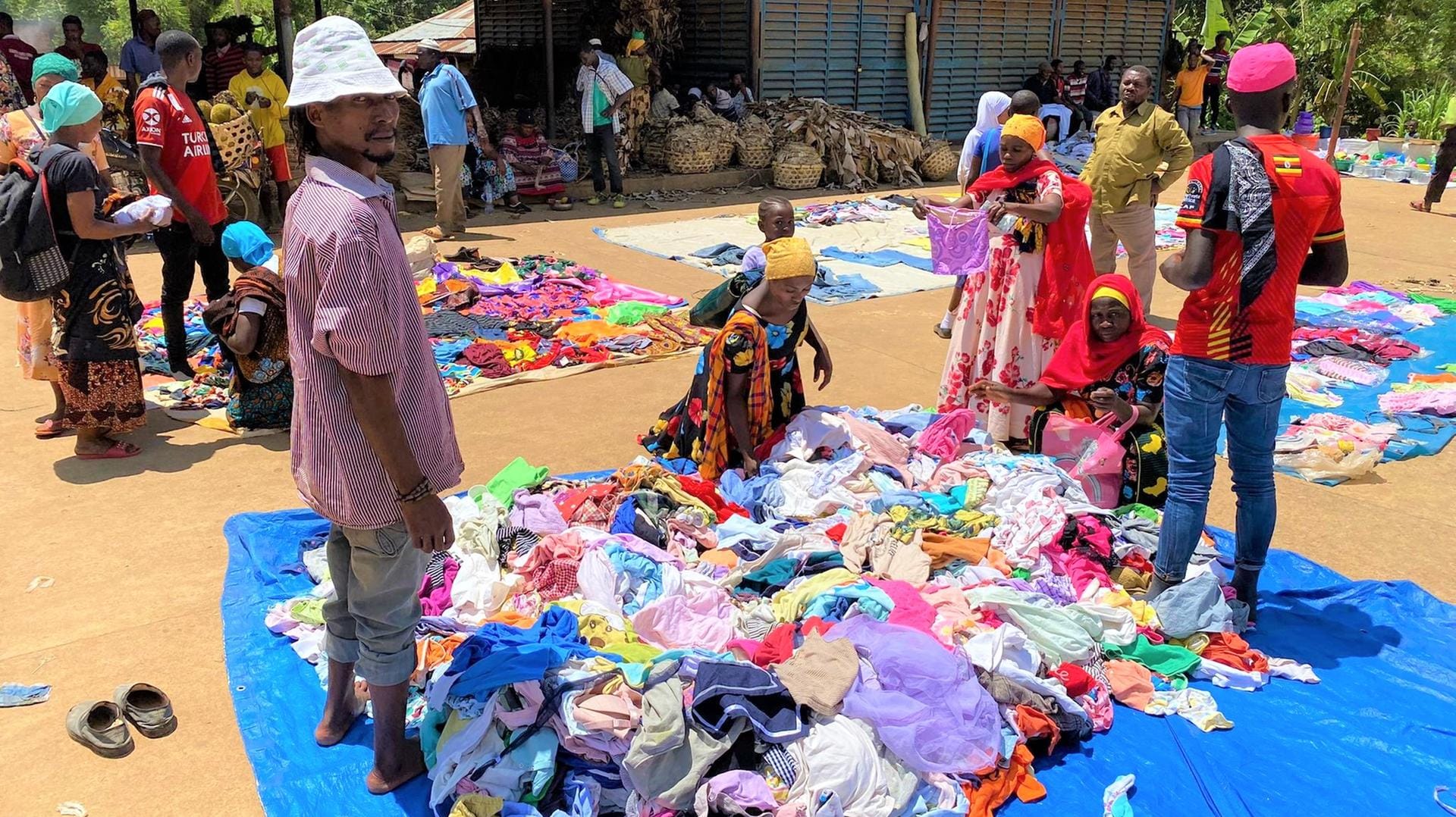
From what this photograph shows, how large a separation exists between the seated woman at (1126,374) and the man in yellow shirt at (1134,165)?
254cm

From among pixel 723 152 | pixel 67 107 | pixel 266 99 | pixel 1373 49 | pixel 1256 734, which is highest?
pixel 1373 49

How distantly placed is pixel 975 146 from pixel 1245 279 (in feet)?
12.6

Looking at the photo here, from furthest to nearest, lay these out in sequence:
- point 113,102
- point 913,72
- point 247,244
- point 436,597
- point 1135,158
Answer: point 913,72, point 113,102, point 1135,158, point 247,244, point 436,597

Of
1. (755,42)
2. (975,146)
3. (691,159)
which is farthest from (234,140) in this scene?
(755,42)

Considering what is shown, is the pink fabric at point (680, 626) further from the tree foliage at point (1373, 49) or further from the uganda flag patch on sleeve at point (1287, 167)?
the tree foliage at point (1373, 49)

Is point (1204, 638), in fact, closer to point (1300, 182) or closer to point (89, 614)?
point (1300, 182)

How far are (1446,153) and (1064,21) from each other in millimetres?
7907

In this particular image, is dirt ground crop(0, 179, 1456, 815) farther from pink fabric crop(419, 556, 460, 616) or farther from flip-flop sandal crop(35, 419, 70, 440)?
pink fabric crop(419, 556, 460, 616)

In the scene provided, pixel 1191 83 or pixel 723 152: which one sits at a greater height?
pixel 1191 83

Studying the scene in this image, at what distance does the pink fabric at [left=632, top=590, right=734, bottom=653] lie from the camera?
3320 millimetres

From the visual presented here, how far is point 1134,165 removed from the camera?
668 centimetres

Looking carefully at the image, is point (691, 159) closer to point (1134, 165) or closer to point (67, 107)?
point (1134, 165)

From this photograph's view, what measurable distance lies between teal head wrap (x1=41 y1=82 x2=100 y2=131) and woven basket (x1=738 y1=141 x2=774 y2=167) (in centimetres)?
991

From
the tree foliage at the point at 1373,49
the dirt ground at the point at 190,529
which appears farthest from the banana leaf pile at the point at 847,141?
the tree foliage at the point at 1373,49
